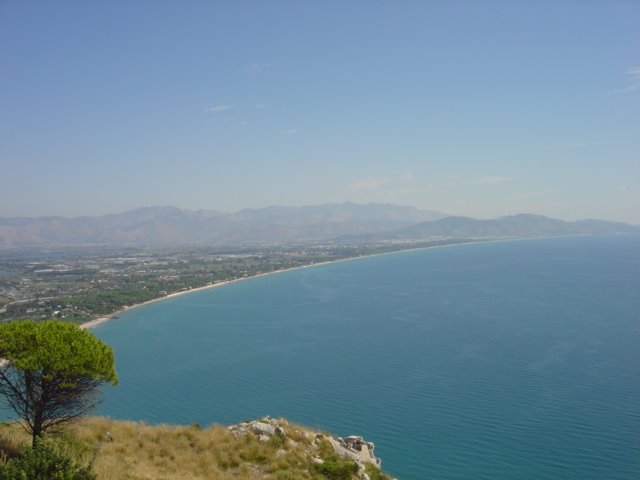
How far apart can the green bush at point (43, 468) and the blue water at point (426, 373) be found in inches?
766

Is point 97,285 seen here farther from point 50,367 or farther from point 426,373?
point 50,367

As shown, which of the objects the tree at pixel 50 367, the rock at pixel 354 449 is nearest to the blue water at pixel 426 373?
the rock at pixel 354 449

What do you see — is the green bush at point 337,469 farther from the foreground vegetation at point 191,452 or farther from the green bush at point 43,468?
the green bush at point 43,468

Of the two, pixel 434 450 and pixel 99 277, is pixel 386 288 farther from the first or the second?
pixel 99 277

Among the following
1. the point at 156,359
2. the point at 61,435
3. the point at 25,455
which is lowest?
the point at 156,359

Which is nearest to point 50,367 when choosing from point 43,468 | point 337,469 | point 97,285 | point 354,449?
point 43,468

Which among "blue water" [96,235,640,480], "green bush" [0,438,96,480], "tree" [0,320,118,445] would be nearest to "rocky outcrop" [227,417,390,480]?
"tree" [0,320,118,445]

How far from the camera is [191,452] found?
12.1m

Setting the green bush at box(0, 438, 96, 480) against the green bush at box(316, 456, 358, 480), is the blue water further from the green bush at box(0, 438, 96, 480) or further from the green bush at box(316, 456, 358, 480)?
the green bush at box(0, 438, 96, 480)

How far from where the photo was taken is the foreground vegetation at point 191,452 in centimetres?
1060

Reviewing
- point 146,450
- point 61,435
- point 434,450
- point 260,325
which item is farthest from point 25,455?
point 260,325

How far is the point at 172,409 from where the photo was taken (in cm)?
3378

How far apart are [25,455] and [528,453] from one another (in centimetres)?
2514

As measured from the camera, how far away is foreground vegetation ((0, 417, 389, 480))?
1060 cm
